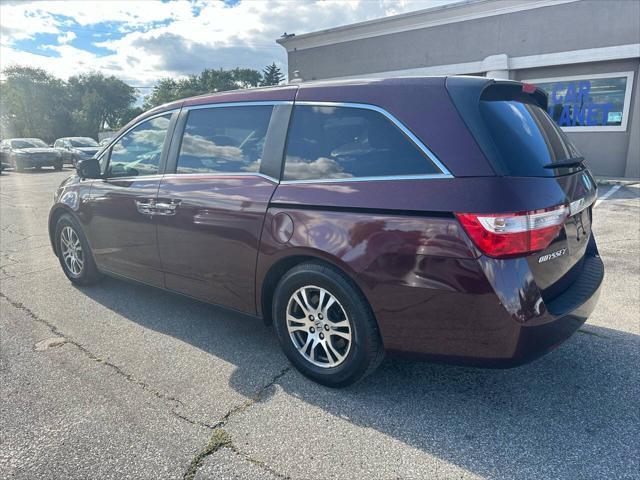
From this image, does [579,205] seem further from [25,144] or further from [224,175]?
[25,144]

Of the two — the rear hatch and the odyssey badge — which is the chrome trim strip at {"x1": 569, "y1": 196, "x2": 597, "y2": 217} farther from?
the odyssey badge

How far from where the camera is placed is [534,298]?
2.24 metres

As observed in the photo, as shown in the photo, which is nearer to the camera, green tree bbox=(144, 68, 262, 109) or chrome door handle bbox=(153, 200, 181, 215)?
chrome door handle bbox=(153, 200, 181, 215)

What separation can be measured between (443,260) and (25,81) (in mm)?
67178

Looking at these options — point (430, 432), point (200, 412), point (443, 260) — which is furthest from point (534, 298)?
point (200, 412)

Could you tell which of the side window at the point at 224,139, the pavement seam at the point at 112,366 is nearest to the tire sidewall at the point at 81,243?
the pavement seam at the point at 112,366

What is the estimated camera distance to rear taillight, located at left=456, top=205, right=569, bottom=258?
2145 mm

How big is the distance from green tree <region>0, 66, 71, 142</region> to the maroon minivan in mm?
62361

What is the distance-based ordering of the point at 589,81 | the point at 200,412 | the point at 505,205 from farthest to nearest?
the point at 589,81 < the point at 200,412 < the point at 505,205

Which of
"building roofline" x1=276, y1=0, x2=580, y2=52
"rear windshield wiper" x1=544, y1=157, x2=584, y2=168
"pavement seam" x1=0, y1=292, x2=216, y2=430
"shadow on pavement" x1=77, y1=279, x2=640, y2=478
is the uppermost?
"building roofline" x1=276, y1=0, x2=580, y2=52

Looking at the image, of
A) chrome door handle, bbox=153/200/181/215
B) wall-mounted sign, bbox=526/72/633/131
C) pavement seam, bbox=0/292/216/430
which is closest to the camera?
pavement seam, bbox=0/292/216/430

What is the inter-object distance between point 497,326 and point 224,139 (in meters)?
2.29

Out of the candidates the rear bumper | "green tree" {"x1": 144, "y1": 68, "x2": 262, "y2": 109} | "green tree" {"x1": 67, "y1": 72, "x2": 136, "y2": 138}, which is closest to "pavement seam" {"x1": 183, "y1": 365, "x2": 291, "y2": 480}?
the rear bumper

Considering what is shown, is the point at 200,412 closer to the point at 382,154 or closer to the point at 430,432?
the point at 430,432
